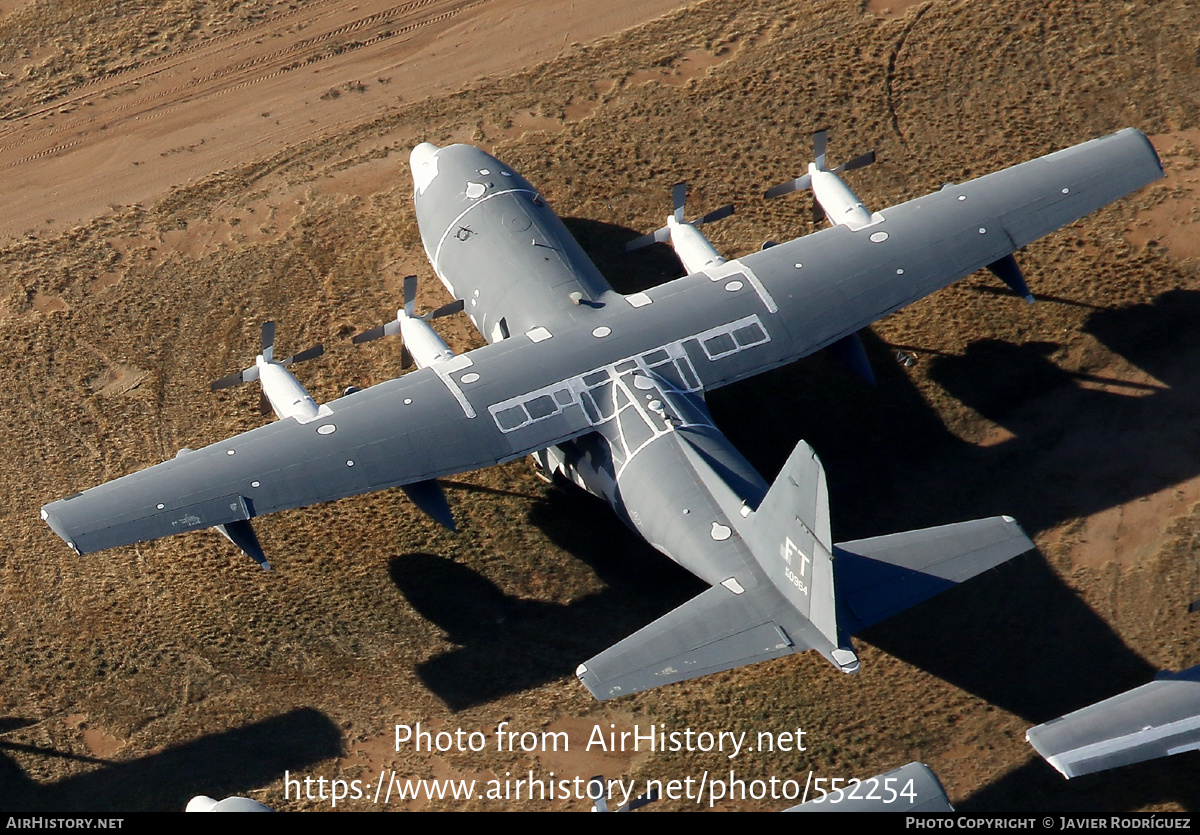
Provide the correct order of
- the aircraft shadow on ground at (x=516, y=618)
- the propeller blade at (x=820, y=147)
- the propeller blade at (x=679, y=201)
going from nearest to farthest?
1. the aircraft shadow on ground at (x=516, y=618)
2. the propeller blade at (x=679, y=201)
3. the propeller blade at (x=820, y=147)

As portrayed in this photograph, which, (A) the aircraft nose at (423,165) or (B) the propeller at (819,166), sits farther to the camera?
(A) the aircraft nose at (423,165)

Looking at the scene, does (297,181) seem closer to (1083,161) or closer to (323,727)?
(323,727)

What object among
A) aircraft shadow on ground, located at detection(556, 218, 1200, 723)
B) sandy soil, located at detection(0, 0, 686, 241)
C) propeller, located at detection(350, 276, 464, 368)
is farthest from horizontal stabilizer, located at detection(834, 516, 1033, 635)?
sandy soil, located at detection(0, 0, 686, 241)

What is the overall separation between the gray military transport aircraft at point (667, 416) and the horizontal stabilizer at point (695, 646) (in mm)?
50

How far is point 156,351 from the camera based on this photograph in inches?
1745

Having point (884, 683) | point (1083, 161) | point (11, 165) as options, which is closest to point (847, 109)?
point (1083, 161)

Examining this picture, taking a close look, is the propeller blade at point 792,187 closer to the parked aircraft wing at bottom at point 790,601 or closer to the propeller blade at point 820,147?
the propeller blade at point 820,147

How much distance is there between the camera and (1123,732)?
28984mm

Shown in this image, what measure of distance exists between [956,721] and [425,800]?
44.5 feet

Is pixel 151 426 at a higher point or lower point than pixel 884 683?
higher

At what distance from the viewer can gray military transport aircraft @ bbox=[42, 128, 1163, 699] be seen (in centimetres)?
2997

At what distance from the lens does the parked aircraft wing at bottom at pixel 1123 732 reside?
28594 millimetres

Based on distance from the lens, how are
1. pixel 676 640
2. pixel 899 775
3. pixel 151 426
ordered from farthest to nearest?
pixel 151 426, pixel 676 640, pixel 899 775

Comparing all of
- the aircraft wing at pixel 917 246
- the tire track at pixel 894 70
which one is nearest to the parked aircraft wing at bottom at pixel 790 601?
the aircraft wing at pixel 917 246
